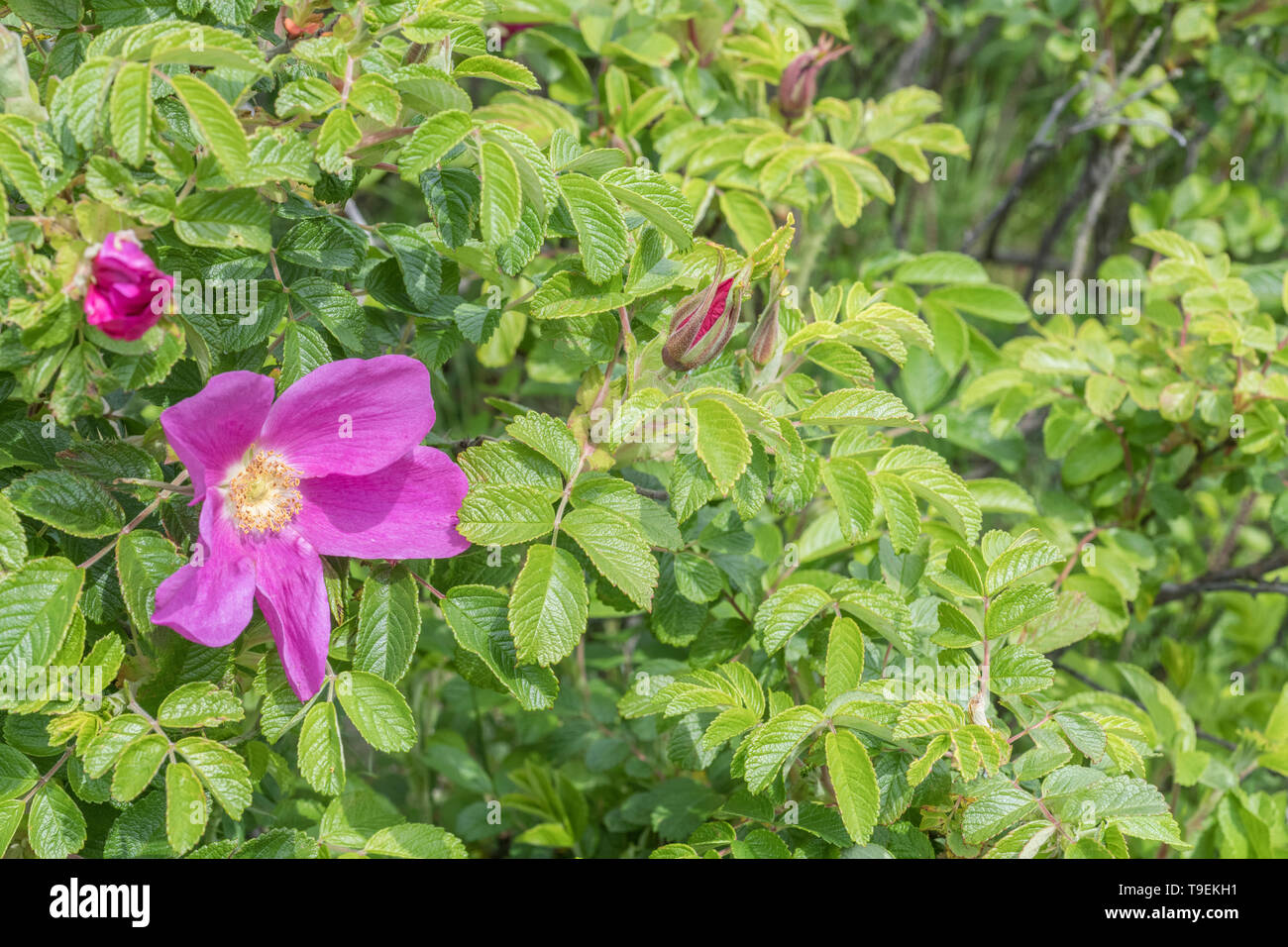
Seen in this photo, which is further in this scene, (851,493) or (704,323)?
(851,493)

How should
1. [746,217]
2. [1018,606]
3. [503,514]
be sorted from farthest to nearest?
[746,217] → [1018,606] → [503,514]

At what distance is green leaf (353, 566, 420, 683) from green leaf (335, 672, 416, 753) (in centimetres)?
2

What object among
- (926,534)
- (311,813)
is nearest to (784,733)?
(926,534)

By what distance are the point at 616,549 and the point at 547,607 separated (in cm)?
9

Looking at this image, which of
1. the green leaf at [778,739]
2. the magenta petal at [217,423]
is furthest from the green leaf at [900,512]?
the magenta petal at [217,423]

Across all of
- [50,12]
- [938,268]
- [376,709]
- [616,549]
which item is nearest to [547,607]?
[616,549]

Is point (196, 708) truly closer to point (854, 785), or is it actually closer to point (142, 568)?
point (142, 568)

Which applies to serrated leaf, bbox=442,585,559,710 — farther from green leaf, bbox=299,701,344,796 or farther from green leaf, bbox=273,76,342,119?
green leaf, bbox=273,76,342,119

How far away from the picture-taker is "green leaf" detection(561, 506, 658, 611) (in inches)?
43.9

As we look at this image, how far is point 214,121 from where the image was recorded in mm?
959

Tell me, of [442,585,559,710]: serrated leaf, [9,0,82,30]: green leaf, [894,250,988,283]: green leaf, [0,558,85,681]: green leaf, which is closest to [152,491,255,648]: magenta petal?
[0,558,85,681]: green leaf

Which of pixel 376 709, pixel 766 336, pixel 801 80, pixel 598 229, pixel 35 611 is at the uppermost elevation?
pixel 801 80
